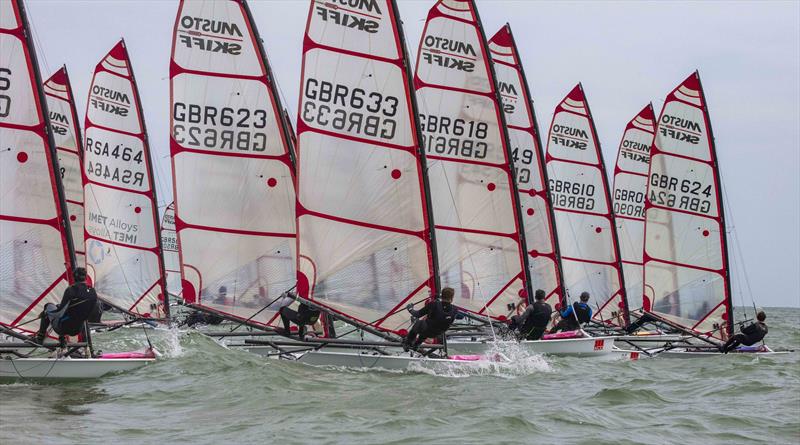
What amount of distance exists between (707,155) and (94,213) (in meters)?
13.6

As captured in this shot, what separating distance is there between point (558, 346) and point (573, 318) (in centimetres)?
156

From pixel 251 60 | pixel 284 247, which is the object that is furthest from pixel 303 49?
pixel 284 247

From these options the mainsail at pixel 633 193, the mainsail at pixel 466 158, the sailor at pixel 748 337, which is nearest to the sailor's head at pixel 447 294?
the mainsail at pixel 466 158

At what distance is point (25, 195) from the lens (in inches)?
560

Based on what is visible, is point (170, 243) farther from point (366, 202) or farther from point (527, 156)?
point (366, 202)

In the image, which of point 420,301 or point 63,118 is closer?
point 420,301

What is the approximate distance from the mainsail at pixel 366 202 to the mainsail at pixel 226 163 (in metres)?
2.55

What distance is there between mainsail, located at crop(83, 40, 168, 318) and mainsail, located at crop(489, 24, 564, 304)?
8.41 meters

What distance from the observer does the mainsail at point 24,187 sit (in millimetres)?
14133

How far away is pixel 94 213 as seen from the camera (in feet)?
82.9

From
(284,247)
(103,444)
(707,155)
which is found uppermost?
(707,155)

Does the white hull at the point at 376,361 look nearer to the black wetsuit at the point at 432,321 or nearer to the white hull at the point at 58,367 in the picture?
the black wetsuit at the point at 432,321

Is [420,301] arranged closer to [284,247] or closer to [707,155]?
[284,247]

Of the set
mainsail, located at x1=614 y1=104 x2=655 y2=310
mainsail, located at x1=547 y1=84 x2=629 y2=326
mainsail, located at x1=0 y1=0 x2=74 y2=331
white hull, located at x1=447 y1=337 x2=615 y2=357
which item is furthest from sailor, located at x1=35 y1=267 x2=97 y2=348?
mainsail, located at x1=614 y1=104 x2=655 y2=310
